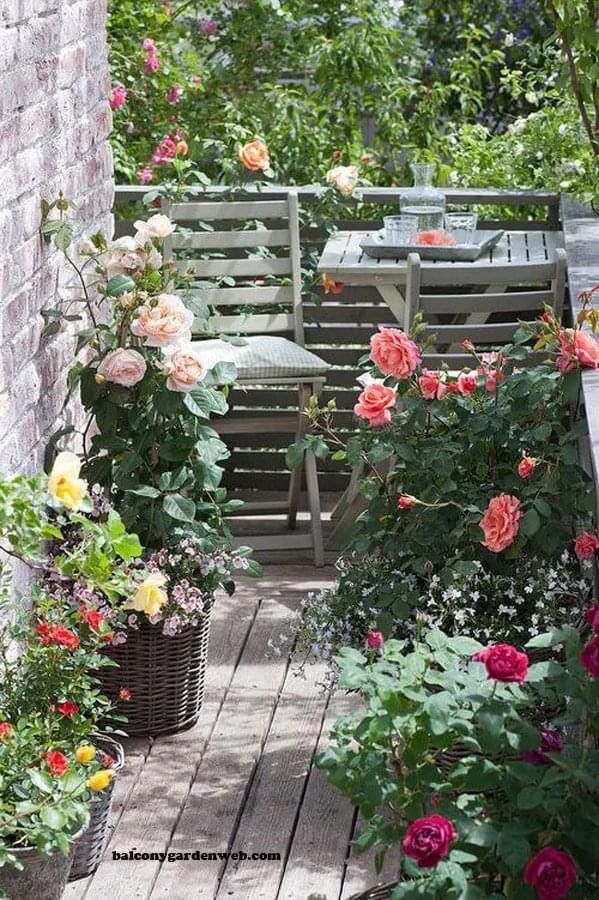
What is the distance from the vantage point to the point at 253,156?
16.6 ft

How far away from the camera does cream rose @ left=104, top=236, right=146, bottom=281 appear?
3.63 m

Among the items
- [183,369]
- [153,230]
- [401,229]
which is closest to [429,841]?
[183,369]

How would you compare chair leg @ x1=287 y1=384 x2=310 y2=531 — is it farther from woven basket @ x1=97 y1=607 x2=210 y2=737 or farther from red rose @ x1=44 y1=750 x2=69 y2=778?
red rose @ x1=44 y1=750 x2=69 y2=778

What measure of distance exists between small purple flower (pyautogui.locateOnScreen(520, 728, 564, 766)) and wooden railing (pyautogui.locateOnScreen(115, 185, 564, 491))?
3063 mm

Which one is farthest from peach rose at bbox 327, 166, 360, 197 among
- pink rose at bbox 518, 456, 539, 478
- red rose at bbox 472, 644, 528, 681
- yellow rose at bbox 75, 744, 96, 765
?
red rose at bbox 472, 644, 528, 681

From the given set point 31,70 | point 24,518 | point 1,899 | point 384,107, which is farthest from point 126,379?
point 384,107

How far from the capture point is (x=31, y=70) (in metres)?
3.47

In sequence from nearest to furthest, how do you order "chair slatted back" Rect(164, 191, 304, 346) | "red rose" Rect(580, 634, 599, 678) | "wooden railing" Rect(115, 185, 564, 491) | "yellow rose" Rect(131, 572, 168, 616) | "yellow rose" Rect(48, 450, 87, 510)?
"red rose" Rect(580, 634, 599, 678), "yellow rose" Rect(48, 450, 87, 510), "yellow rose" Rect(131, 572, 168, 616), "chair slatted back" Rect(164, 191, 304, 346), "wooden railing" Rect(115, 185, 564, 491)

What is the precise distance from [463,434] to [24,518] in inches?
45.7

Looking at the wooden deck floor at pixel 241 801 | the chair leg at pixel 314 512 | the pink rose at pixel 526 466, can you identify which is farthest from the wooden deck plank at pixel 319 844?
the chair leg at pixel 314 512

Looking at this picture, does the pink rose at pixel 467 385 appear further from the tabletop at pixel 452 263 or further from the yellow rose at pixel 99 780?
the yellow rose at pixel 99 780

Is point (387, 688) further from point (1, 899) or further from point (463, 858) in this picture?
point (1, 899)

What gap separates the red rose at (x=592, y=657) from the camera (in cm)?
208

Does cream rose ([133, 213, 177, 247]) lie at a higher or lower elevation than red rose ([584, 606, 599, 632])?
higher
